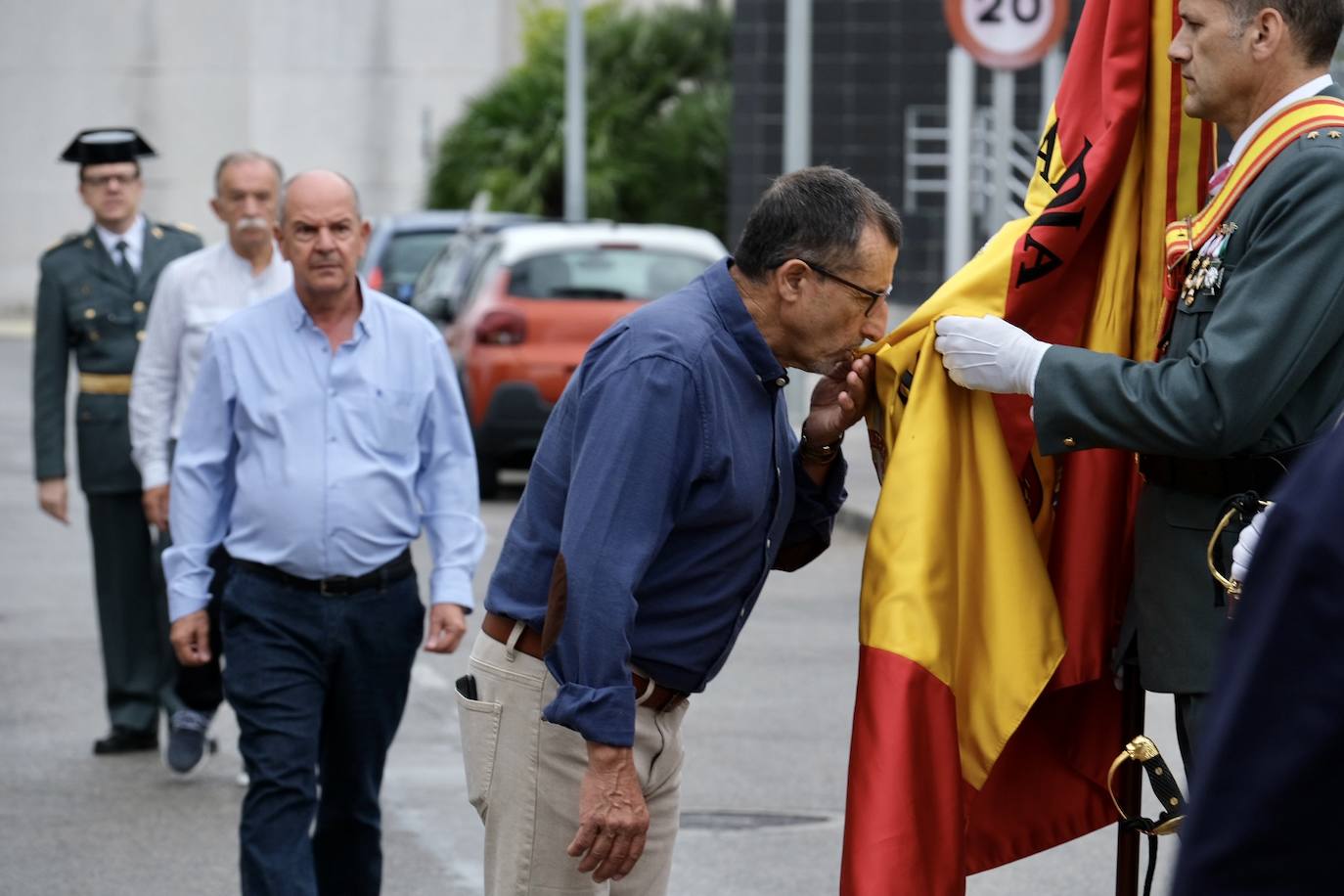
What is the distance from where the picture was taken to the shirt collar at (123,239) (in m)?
8.16

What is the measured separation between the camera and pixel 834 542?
1332cm

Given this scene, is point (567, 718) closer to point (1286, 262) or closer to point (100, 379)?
point (1286, 262)

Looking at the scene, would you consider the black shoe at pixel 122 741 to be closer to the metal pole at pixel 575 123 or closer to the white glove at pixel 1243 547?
the white glove at pixel 1243 547

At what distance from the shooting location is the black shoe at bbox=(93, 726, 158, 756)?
7.87 meters

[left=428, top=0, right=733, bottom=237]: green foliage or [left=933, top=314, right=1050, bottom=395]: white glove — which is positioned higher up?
[left=428, top=0, right=733, bottom=237]: green foliage

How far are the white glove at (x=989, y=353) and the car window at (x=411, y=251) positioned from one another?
16153 millimetres

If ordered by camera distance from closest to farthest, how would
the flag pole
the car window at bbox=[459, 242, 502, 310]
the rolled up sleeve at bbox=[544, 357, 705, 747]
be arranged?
the rolled up sleeve at bbox=[544, 357, 705, 747]
the flag pole
the car window at bbox=[459, 242, 502, 310]

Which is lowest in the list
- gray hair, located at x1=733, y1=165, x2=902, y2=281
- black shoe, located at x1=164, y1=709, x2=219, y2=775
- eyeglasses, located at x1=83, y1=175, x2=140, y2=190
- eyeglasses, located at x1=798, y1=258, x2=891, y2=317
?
black shoe, located at x1=164, y1=709, x2=219, y2=775

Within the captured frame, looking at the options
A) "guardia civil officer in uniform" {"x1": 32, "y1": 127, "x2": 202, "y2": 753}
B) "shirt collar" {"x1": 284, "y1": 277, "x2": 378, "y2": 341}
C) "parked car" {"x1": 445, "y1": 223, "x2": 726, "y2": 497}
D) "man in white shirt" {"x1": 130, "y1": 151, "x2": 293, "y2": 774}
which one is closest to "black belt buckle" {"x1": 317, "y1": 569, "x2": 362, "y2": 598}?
"shirt collar" {"x1": 284, "y1": 277, "x2": 378, "y2": 341}

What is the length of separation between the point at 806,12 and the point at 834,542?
5031 mm

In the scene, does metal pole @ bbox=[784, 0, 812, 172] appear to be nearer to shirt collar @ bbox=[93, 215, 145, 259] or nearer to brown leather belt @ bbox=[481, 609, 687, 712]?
shirt collar @ bbox=[93, 215, 145, 259]

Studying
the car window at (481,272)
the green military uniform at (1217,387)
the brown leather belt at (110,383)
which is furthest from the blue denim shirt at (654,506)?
the car window at (481,272)

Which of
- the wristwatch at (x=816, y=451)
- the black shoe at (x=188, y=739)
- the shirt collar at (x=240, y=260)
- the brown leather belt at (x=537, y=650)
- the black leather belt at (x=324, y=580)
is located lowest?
the black shoe at (x=188, y=739)

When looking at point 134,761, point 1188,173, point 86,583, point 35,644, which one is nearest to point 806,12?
point 86,583
